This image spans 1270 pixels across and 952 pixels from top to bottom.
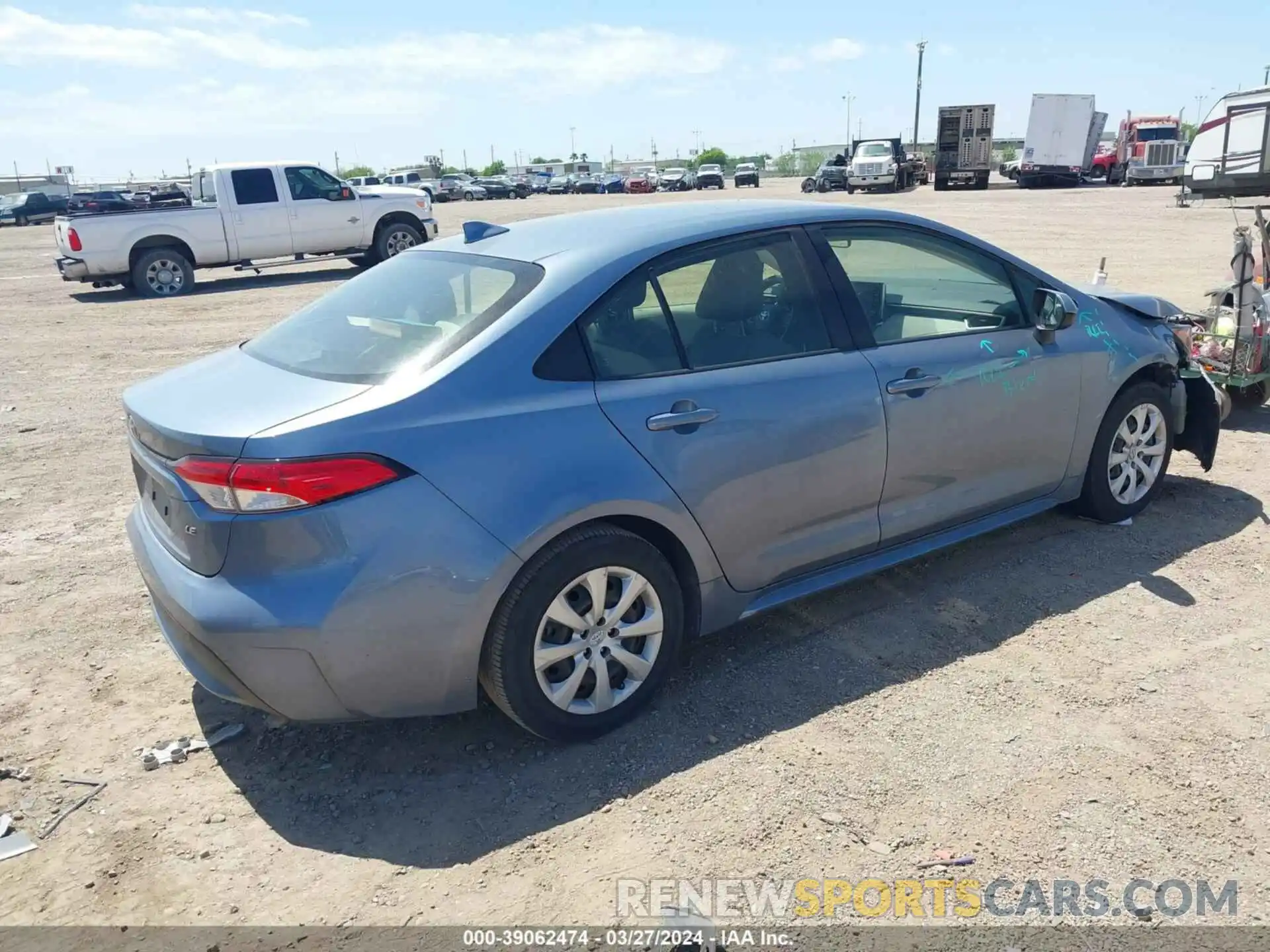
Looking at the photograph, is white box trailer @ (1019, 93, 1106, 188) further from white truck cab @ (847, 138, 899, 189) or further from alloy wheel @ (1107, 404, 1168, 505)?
alloy wheel @ (1107, 404, 1168, 505)

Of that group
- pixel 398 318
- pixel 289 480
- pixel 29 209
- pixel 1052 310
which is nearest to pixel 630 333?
pixel 398 318

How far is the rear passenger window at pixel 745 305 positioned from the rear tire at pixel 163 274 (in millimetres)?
14380

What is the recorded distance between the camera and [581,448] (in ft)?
10.3

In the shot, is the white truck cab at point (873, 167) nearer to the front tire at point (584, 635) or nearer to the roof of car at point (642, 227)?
the roof of car at point (642, 227)

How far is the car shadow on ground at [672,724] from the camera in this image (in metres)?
3.00

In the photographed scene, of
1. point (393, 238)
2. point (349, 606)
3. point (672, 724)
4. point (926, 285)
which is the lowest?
point (672, 724)

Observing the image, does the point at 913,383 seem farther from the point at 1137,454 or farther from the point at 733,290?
the point at 1137,454

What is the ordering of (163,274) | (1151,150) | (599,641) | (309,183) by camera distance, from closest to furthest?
(599,641), (163,274), (309,183), (1151,150)

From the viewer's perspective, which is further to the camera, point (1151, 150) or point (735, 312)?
point (1151, 150)

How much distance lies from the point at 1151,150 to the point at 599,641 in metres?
42.9

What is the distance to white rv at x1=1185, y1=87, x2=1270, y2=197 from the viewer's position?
437 inches

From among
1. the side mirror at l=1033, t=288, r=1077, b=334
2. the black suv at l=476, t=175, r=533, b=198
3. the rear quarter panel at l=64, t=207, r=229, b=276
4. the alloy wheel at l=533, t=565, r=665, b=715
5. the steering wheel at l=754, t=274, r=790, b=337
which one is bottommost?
the black suv at l=476, t=175, r=533, b=198

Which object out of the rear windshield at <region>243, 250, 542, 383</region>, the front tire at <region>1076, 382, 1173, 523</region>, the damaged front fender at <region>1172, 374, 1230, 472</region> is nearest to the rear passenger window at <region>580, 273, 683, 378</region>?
the rear windshield at <region>243, 250, 542, 383</region>

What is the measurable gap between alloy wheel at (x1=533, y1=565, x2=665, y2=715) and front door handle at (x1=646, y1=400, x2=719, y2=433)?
50 cm
